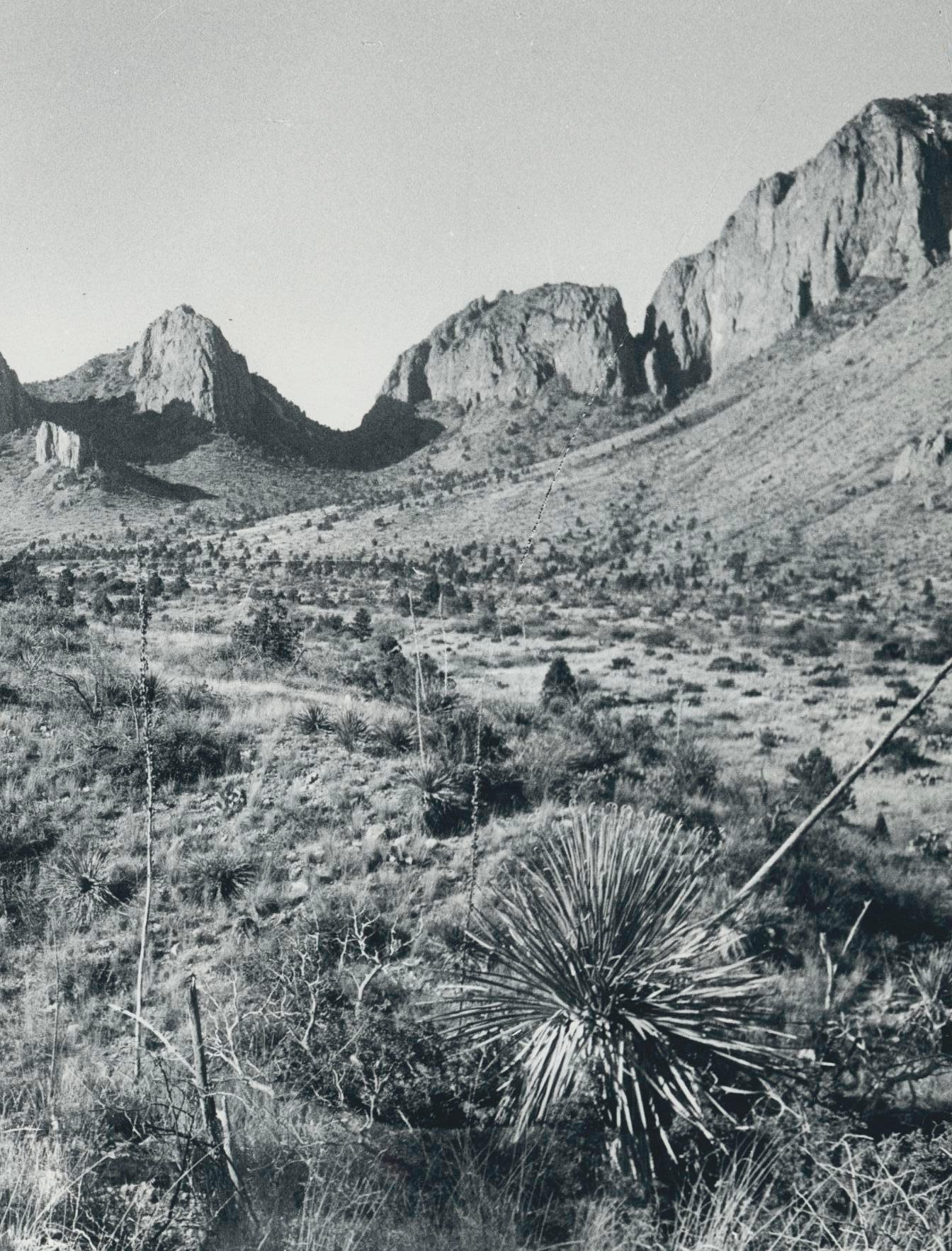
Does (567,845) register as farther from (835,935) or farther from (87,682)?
(87,682)

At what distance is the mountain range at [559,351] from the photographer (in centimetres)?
7869

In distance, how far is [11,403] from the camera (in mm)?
83875

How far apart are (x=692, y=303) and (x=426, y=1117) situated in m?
113

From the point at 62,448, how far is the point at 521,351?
67974mm

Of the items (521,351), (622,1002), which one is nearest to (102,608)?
(622,1002)

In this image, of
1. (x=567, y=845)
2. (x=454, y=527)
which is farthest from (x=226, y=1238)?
(x=454, y=527)

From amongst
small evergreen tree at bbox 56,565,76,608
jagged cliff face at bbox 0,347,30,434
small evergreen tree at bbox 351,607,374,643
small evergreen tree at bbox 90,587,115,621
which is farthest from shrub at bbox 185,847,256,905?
jagged cliff face at bbox 0,347,30,434

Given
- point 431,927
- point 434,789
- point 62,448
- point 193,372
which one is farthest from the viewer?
point 193,372

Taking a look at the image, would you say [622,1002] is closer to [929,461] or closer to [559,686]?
[559,686]

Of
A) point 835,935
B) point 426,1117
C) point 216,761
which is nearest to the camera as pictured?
point 426,1117

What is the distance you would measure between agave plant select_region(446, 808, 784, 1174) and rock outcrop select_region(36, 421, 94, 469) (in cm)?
7675

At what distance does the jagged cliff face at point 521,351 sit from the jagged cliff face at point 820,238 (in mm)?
7762

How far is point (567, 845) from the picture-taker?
9.29ft

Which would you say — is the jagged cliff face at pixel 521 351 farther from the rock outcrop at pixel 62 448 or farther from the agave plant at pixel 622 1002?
the agave plant at pixel 622 1002
